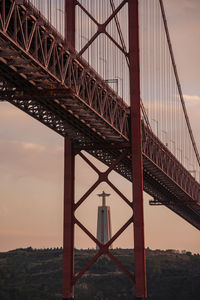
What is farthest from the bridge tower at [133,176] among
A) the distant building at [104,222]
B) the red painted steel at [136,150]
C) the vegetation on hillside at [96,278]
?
the distant building at [104,222]

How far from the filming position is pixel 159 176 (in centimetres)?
5478

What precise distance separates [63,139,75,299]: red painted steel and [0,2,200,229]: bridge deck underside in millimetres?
835

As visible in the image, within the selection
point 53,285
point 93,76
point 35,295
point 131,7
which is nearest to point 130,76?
point 131,7

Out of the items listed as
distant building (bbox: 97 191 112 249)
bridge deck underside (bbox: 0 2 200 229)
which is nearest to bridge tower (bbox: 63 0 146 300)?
bridge deck underside (bbox: 0 2 200 229)

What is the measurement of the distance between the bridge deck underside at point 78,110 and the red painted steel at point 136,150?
522mm

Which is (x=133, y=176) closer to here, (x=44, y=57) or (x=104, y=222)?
(x=44, y=57)

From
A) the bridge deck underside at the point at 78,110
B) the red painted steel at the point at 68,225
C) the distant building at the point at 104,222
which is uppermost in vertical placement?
the distant building at the point at 104,222

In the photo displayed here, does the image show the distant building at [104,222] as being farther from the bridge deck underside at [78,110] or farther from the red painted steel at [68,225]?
the red painted steel at [68,225]

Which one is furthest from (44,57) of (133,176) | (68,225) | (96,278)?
(96,278)

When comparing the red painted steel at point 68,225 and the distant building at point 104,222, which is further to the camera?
the distant building at point 104,222

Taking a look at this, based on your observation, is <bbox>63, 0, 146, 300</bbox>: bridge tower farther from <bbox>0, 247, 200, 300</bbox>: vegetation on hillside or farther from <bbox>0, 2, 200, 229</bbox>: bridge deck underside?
<bbox>0, 247, 200, 300</bbox>: vegetation on hillside

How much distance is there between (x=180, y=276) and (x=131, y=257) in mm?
11334

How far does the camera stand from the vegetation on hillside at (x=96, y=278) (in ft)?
251

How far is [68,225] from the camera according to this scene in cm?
4344
